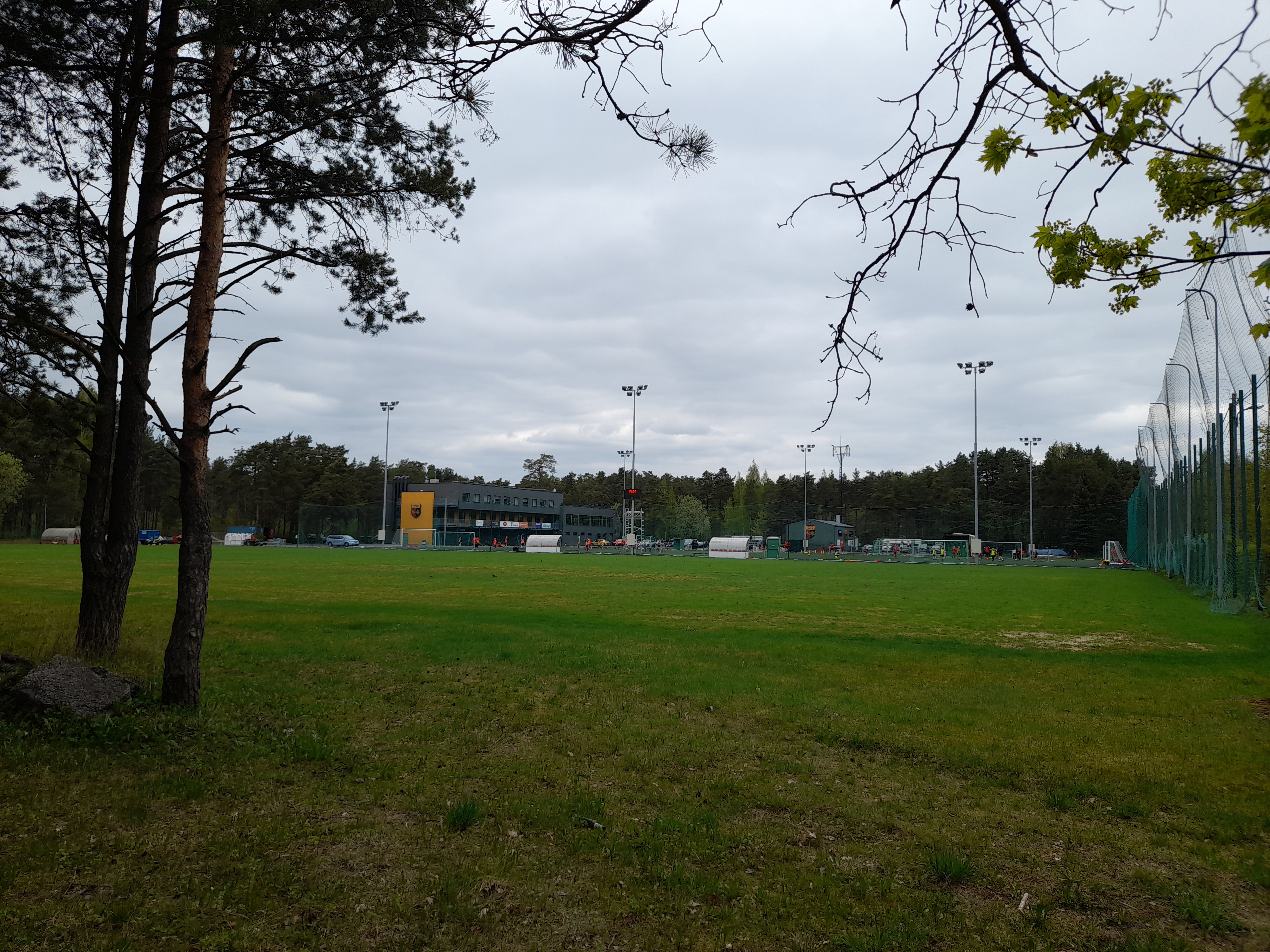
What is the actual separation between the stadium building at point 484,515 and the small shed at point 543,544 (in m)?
15.0

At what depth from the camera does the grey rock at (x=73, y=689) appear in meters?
5.71

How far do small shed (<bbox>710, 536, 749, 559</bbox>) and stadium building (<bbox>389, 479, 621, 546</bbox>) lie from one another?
2376 cm

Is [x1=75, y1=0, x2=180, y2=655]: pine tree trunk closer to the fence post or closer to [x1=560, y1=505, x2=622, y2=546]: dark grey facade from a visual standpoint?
the fence post

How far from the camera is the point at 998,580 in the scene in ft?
101

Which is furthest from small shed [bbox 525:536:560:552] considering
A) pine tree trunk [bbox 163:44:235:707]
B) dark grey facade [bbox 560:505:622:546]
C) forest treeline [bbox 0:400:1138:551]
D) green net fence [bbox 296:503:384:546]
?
pine tree trunk [bbox 163:44:235:707]

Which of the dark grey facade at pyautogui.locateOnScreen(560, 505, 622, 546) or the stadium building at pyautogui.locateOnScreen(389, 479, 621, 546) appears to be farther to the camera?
the dark grey facade at pyautogui.locateOnScreen(560, 505, 622, 546)

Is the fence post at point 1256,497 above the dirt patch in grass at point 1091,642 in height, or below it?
above

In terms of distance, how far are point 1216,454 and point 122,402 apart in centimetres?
2138

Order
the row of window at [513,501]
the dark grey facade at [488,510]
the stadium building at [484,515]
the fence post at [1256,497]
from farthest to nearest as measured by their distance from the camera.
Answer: the row of window at [513,501], the dark grey facade at [488,510], the stadium building at [484,515], the fence post at [1256,497]

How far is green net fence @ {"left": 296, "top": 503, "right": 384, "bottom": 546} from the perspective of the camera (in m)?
81.3

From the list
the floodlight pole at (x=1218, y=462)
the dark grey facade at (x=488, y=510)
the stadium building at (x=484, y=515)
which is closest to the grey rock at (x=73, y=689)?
the floodlight pole at (x=1218, y=462)

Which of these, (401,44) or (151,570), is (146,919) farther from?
(151,570)

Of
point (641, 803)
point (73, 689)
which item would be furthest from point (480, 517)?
point (641, 803)

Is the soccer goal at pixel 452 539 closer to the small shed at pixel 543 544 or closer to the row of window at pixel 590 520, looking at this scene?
the small shed at pixel 543 544
